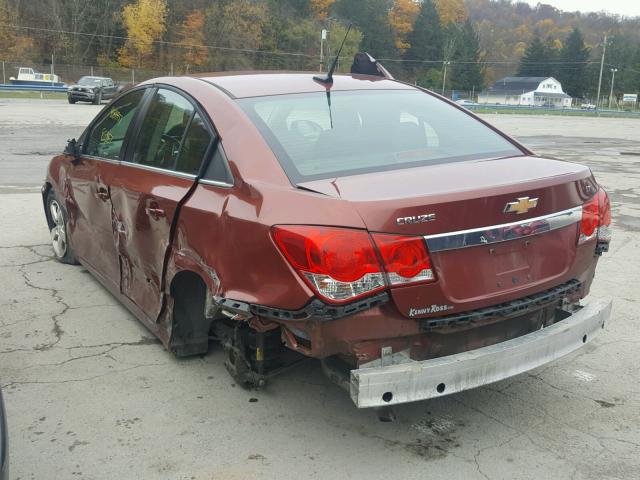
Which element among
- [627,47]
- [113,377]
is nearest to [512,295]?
[113,377]

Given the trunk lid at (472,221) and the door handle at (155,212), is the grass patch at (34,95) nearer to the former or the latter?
the door handle at (155,212)

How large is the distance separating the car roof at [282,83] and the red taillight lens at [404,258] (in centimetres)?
135

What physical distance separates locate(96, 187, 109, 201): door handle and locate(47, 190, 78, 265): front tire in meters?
1.12

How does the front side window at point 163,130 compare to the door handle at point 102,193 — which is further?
the door handle at point 102,193

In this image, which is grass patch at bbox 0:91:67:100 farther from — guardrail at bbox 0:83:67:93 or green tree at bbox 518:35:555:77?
green tree at bbox 518:35:555:77

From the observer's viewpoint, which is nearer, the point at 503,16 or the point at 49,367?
the point at 49,367

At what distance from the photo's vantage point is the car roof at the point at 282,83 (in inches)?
138

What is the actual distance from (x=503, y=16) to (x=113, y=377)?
13290 centimetres

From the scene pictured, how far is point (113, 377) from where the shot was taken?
3611 millimetres

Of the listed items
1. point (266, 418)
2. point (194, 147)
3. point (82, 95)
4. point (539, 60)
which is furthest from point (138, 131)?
point (539, 60)

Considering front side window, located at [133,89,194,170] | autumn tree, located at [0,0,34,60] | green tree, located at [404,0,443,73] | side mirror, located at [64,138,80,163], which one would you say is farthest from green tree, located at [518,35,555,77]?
front side window, located at [133,89,194,170]

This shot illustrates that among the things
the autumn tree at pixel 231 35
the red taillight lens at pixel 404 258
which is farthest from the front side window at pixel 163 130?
the autumn tree at pixel 231 35

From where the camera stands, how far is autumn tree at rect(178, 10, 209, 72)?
7744 centimetres

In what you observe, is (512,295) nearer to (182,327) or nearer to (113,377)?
(182,327)
